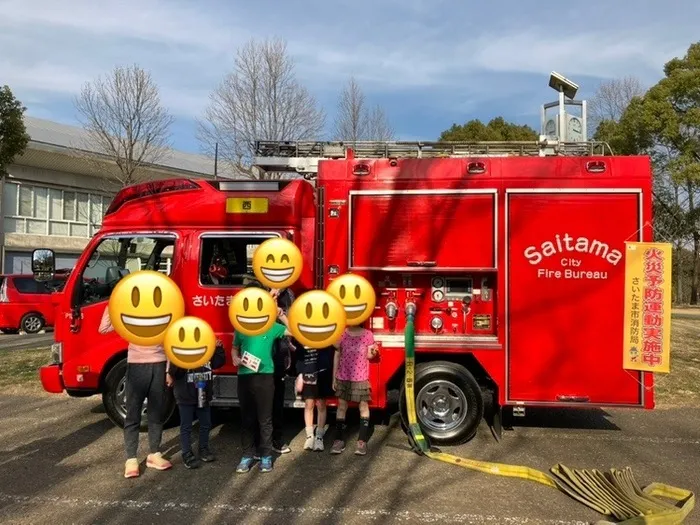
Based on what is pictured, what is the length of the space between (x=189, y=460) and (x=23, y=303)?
13.9m

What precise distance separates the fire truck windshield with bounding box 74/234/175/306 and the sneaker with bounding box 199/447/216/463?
6.36ft

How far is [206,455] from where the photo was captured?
5559 mm

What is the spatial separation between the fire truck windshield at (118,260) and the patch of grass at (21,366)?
363cm

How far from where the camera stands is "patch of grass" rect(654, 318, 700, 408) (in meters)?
8.39

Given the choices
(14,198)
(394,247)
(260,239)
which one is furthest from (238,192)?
(14,198)

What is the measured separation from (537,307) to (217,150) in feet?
48.6

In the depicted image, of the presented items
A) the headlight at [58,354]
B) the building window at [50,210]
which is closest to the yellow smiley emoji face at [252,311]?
the headlight at [58,354]

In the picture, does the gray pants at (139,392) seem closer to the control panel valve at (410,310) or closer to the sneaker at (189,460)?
the sneaker at (189,460)

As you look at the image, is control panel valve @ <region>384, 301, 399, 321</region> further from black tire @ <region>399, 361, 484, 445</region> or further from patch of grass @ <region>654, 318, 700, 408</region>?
patch of grass @ <region>654, 318, 700, 408</region>

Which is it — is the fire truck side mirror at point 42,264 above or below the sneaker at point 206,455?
above

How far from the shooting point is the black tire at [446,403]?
5.96 m

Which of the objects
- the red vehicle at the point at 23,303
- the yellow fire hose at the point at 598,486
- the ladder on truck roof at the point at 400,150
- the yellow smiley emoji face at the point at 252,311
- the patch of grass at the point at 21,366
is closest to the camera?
the yellow fire hose at the point at 598,486

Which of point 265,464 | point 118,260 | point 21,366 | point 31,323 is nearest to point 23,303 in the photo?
point 31,323

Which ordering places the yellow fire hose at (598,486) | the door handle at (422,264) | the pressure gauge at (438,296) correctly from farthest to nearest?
the pressure gauge at (438,296)
the door handle at (422,264)
the yellow fire hose at (598,486)
